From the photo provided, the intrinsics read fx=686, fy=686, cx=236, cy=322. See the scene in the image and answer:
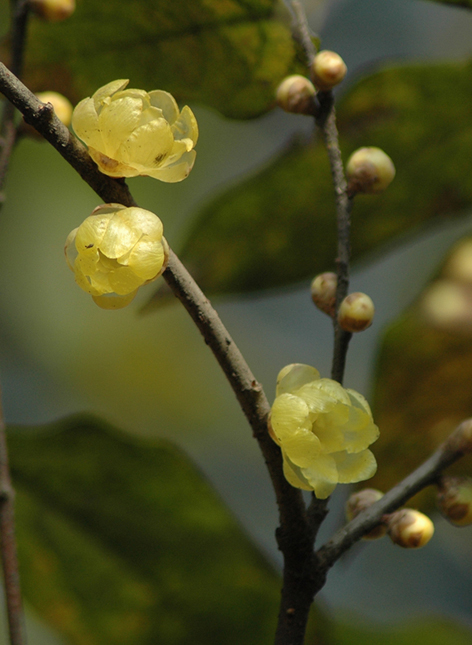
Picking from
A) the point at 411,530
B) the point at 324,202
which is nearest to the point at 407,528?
the point at 411,530

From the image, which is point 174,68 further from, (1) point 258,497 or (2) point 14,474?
(1) point 258,497

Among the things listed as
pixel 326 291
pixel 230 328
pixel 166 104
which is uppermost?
pixel 166 104

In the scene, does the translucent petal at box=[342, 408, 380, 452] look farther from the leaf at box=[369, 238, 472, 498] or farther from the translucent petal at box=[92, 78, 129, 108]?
the leaf at box=[369, 238, 472, 498]

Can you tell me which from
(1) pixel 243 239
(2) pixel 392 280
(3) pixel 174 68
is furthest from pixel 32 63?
(2) pixel 392 280

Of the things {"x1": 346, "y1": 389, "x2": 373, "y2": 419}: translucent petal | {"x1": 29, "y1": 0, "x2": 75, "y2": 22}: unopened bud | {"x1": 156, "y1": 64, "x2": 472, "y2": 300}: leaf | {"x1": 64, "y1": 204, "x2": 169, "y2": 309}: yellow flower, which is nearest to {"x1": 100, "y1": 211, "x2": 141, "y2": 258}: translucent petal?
{"x1": 64, "y1": 204, "x2": 169, "y2": 309}: yellow flower

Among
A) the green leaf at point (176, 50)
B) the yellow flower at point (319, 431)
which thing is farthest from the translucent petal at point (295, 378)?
the green leaf at point (176, 50)

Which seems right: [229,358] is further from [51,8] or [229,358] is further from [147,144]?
[51,8]

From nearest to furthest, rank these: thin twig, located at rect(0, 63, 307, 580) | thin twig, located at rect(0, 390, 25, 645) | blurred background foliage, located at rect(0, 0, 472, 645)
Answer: thin twig, located at rect(0, 63, 307, 580) → thin twig, located at rect(0, 390, 25, 645) → blurred background foliage, located at rect(0, 0, 472, 645)
